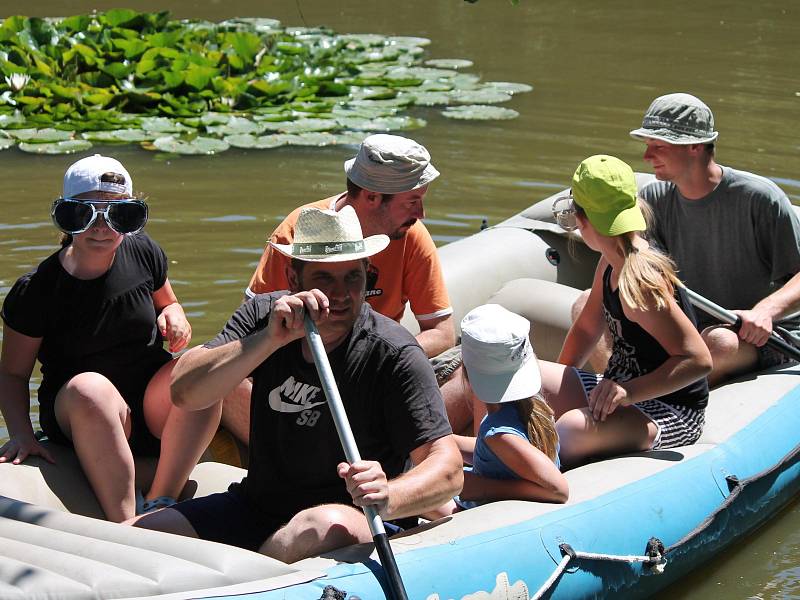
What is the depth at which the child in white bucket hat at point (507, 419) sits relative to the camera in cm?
324

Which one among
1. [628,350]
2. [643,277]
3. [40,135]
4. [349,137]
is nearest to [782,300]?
[628,350]

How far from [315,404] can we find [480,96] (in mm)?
7111

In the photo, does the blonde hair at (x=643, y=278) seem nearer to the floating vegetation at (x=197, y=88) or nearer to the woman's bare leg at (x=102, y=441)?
the woman's bare leg at (x=102, y=441)

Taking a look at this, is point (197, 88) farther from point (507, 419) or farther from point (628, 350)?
point (507, 419)

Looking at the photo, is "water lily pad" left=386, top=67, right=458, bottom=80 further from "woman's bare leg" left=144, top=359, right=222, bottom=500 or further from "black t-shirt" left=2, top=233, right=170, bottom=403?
"woman's bare leg" left=144, top=359, right=222, bottom=500

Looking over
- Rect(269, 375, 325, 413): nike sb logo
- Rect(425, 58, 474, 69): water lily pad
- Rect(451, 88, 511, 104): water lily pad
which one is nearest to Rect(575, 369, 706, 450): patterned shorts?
Rect(269, 375, 325, 413): nike sb logo

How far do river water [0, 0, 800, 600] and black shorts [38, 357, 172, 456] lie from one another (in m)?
1.24

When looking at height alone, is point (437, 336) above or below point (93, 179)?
below

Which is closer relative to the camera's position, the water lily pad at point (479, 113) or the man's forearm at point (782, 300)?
the man's forearm at point (782, 300)

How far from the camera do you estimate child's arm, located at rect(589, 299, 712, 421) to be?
3543 mm

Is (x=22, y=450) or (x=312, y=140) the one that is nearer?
(x=22, y=450)

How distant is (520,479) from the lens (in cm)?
333

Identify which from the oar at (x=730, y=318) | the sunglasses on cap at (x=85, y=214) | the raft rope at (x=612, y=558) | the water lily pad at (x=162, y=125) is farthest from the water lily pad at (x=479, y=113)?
the raft rope at (x=612, y=558)

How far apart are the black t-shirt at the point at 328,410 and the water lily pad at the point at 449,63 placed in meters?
8.08
